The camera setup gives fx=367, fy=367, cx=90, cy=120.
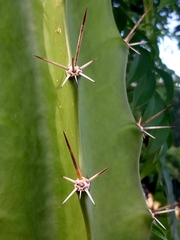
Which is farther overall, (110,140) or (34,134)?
(110,140)

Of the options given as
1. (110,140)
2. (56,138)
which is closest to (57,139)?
(56,138)

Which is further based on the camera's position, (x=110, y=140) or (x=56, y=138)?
(x=110, y=140)

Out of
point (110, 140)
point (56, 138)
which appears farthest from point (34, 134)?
point (110, 140)

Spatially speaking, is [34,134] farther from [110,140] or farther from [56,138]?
[110,140]

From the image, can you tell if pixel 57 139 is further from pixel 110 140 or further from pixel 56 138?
pixel 110 140

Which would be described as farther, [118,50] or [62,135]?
[118,50]

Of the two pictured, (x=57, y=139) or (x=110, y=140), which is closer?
(x=57, y=139)

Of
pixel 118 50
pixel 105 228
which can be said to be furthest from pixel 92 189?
pixel 118 50

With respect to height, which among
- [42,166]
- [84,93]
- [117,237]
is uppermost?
[84,93]

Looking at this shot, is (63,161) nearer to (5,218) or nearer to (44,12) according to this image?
(5,218)

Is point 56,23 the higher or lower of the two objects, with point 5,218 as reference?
higher

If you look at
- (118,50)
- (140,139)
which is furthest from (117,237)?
(118,50)
